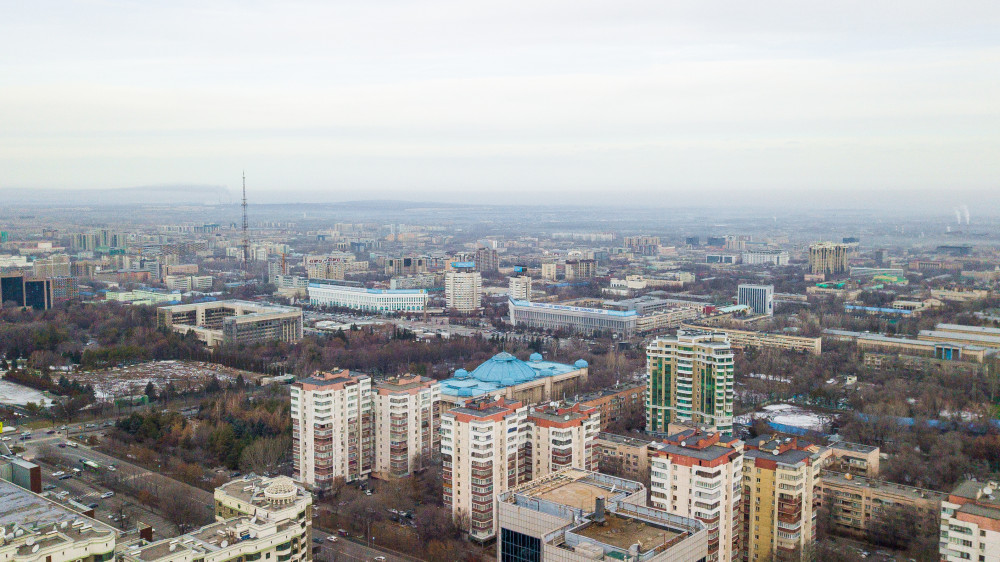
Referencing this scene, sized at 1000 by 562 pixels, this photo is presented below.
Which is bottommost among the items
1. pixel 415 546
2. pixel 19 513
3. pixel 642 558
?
pixel 415 546

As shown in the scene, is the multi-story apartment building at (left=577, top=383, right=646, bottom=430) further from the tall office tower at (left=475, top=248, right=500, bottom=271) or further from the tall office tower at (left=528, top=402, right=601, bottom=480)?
the tall office tower at (left=475, top=248, right=500, bottom=271)

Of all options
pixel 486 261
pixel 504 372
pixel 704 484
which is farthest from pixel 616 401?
pixel 486 261

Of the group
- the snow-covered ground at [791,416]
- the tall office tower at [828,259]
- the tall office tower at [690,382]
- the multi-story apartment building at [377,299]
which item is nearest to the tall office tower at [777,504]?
the tall office tower at [690,382]

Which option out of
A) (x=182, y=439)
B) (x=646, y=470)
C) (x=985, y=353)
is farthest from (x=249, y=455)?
(x=985, y=353)

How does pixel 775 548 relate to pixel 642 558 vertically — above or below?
below

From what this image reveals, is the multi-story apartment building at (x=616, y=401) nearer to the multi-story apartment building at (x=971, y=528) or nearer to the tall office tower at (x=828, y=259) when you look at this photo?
the multi-story apartment building at (x=971, y=528)

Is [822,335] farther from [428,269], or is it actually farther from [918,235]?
[918,235]

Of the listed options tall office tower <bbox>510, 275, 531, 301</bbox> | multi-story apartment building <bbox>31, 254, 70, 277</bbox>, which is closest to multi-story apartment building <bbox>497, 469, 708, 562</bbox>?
tall office tower <bbox>510, 275, 531, 301</bbox>
